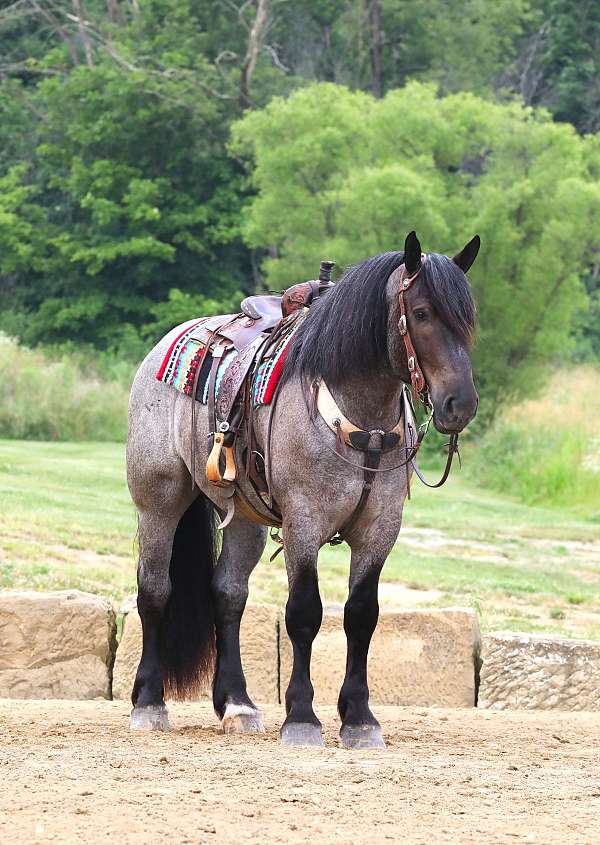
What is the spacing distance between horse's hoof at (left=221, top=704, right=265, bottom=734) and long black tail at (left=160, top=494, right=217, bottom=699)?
0.46 meters

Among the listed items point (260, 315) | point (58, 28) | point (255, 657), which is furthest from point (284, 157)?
point (260, 315)

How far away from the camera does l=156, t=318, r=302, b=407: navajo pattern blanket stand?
233 inches

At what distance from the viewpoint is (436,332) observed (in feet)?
17.5

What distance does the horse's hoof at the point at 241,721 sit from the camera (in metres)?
6.16

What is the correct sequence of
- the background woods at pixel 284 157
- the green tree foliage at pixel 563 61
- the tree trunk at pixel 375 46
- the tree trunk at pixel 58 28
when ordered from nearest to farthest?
the background woods at pixel 284 157 → the tree trunk at pixel 58 28 → the tree trunk at pixel 375 46 → the green tree foliage at pixel 563 61

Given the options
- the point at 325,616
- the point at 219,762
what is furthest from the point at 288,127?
the point at 219,762

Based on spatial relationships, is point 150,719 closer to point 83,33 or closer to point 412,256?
point 412,256

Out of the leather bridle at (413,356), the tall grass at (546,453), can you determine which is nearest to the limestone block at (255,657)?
the leather bridle at (413,356)

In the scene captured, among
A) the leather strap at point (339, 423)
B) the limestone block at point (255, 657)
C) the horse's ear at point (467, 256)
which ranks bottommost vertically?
the limestone block at point (255, 657)

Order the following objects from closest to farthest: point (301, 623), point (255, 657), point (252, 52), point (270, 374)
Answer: point (301, 623) → point (270, 374) → point (255, 657) → point (252, 52)

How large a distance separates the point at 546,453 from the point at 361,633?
14322 mm

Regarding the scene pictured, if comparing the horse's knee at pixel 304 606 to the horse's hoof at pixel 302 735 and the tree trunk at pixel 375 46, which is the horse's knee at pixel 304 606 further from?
the tree trunk at pixel 375 46

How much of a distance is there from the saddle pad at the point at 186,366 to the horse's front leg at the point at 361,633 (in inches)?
41.9

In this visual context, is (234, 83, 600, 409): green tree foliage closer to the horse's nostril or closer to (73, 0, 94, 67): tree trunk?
(73, 0, 94, 67): tree trunk
